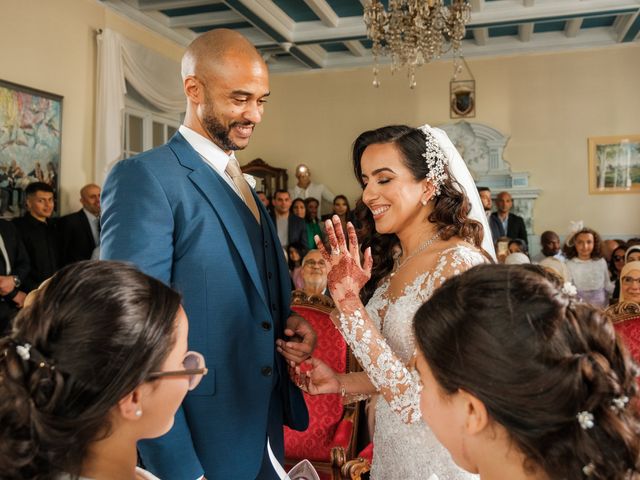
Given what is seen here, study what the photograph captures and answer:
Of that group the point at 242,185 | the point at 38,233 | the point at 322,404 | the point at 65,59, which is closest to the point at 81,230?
the point at 38,233

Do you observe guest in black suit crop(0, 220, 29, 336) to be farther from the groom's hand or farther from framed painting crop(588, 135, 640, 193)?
framed painting crop(588, 135, 640, 193)

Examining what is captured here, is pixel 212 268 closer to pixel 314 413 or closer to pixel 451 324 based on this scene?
pixel 451 324

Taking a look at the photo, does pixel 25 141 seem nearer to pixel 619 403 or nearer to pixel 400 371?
pixel 400 371

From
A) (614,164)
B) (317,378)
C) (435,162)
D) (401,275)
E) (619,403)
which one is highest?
(614,164)

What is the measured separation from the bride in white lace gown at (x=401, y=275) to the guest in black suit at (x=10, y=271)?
148 inches

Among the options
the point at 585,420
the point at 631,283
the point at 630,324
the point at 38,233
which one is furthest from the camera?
the point at 38,233

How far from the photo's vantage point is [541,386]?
104 cm

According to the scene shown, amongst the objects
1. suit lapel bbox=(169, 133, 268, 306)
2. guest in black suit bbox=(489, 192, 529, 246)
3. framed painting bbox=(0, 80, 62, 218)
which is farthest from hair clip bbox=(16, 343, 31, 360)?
guest in black suit bbox=(489, 192, 529, 246)

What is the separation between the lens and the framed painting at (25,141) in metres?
6.24

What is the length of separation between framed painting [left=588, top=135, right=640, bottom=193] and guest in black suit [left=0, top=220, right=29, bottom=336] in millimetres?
8689

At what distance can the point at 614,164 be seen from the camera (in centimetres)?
1044

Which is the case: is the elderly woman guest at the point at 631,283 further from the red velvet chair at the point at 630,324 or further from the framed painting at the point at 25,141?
the framed painting at the point at 25,141

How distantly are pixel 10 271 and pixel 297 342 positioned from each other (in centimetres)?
435

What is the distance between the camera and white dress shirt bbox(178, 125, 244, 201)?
6.61 feet
